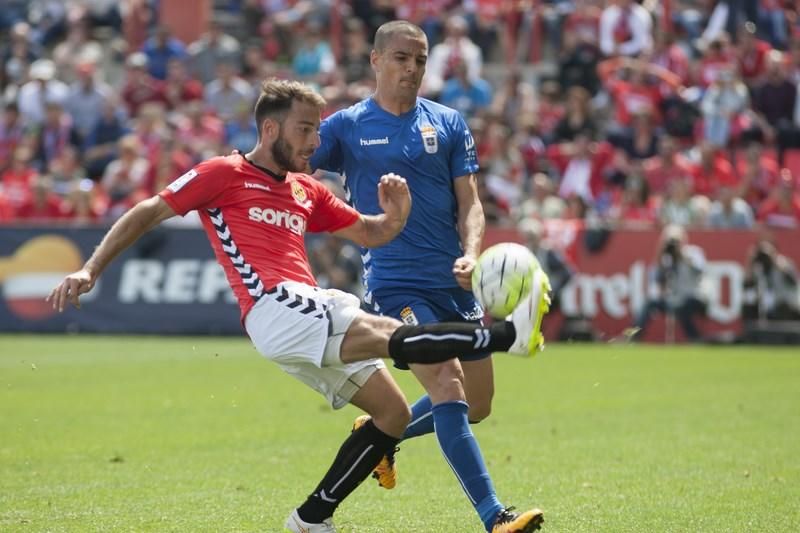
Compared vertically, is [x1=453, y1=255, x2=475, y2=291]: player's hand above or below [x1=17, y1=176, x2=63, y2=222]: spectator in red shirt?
above

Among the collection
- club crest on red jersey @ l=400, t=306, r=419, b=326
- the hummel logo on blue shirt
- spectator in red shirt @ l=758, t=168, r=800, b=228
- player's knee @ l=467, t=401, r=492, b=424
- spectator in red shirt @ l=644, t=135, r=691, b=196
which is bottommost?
spectator in red shirt @ l=758, t=168, r=800, b=228

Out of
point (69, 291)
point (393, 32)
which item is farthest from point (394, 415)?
point (393, 32)

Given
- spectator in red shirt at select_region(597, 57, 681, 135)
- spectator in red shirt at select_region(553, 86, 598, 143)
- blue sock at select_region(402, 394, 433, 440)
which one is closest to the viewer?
blue sock at select_region(402, 394, 433, 440)

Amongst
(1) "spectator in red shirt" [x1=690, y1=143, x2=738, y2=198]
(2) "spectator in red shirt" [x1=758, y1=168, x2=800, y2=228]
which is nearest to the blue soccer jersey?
(2) "spectator in red shirt" [x1=758, y1=168, x2=800, y2=228]

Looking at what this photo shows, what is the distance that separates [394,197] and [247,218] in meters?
0.83

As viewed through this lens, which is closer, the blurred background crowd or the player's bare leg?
the player's bare leg

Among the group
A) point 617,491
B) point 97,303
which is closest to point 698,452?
point 617,491

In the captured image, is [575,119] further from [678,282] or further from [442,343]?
[442,343]

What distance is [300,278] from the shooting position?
6.84m

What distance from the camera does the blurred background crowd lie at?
20.9m

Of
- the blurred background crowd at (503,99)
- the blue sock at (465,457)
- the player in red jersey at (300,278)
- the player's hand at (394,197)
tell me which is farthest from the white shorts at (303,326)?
the blurred background crowd at (503,99)

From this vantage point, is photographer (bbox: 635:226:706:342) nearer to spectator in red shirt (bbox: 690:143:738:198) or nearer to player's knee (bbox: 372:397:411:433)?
spectator in red shirt (bbox: 690:143:738:198)

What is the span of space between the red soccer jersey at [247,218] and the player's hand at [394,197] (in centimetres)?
45

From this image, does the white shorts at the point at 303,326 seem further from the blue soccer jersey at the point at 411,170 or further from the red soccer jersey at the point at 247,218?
the blue soccer jersey at the point at 411,170
